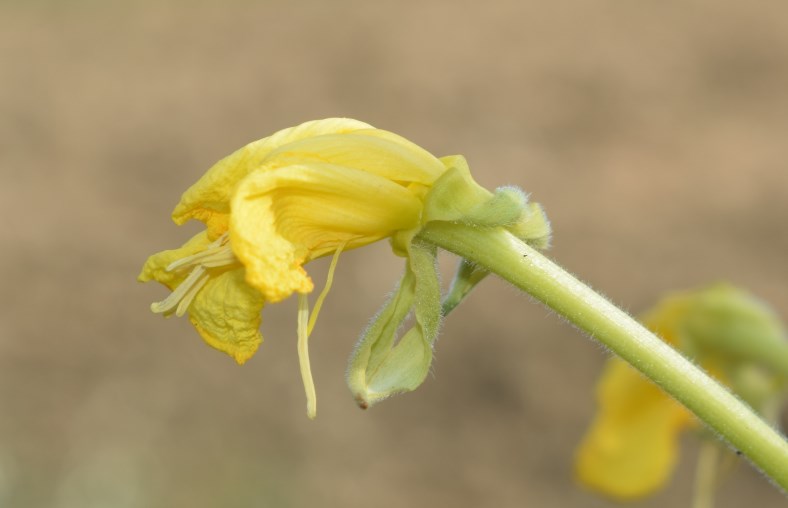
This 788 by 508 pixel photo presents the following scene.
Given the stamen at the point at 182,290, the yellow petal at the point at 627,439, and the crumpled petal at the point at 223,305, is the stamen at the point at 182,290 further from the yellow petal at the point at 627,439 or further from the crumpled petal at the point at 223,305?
the yellow petal at the point at 627,439

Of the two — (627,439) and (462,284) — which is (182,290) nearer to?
(462,284)

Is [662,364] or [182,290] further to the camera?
[182,290]

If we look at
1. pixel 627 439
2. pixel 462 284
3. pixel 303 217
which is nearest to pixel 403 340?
pixel 462 284

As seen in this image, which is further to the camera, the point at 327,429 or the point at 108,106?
the point at 108,106

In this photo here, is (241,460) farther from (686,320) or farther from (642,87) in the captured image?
(642,87)

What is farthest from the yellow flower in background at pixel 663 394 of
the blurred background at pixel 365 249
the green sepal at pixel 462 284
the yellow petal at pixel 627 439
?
the blurred background at pixel 365 249

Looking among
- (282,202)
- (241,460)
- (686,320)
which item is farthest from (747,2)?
(282,202)

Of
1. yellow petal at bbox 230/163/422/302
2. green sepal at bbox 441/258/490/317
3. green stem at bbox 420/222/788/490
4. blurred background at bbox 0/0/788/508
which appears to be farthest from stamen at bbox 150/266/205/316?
blurred background at bbox 0/0/788/508

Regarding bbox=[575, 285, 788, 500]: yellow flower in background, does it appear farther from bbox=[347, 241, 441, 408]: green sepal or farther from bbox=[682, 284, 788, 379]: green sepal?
bbox=[347, 241, 441, 408]: green sepal
